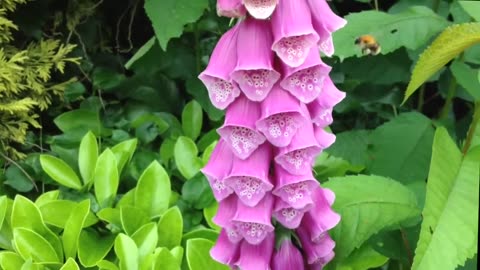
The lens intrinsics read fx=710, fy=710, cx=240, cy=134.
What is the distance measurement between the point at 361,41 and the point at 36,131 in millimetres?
1250

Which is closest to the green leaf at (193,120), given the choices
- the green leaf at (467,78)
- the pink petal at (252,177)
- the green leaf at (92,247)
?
the green leaf at (92,247)

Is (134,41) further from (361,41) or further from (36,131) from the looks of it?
(361,41)

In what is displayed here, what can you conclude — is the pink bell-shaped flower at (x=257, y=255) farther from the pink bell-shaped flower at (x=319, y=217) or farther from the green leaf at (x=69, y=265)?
the green leaf at (x=69, y=265)

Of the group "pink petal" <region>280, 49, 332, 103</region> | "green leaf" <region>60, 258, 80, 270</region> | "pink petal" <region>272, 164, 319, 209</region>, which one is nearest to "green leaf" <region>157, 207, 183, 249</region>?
"green leaf" <region>60, 258, 80, 270</region>

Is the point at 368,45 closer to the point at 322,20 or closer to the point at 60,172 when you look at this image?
the point at 322,20

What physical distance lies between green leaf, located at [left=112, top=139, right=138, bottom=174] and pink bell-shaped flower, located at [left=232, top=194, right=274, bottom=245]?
0.82m

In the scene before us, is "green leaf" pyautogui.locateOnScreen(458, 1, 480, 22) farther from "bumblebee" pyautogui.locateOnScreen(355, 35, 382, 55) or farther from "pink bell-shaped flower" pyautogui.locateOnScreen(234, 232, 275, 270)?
"pink bell-shaped flower" pyautogui.locateOnScreen(234, 232, 275, 270)

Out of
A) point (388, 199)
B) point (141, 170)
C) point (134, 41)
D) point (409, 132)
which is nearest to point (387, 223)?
point (388, 199)

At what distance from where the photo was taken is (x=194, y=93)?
90.5 inches

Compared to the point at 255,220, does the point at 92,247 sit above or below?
below

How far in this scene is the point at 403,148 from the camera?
5.98ft

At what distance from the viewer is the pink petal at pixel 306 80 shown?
3.45 feet

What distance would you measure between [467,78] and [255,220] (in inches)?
30.7

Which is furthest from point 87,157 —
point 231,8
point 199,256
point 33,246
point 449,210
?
point 449,210
